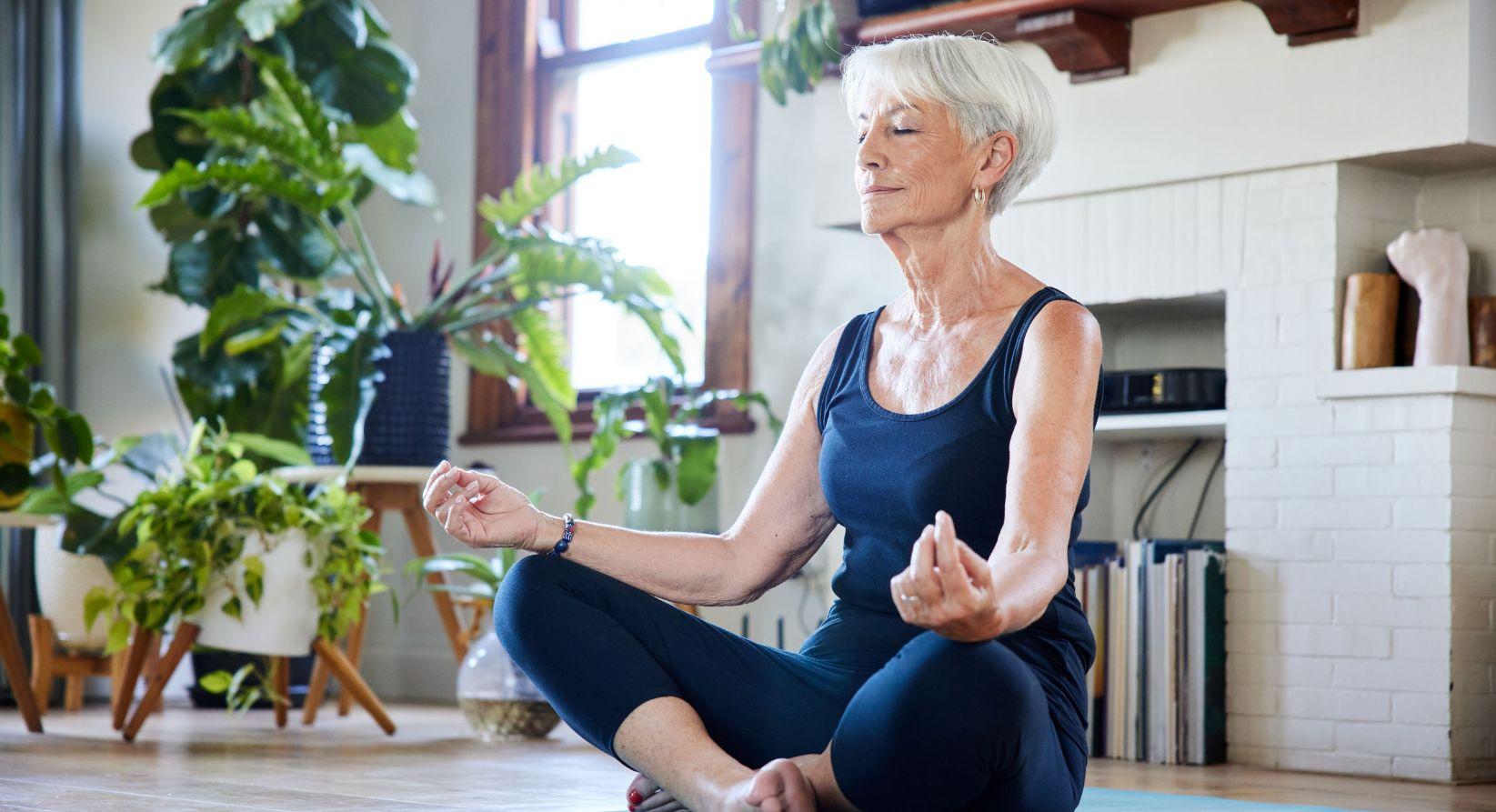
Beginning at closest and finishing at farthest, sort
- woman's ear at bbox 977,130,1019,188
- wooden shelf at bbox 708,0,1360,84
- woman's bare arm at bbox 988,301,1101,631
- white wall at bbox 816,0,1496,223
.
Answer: woman's bare arm at bbox 988,301,1101,631 < woman's ear at bbox 977,130,1019,188 < white wall at bbox 816,0,1496,223 < wooden shelf at bbox 708,0,1360,84

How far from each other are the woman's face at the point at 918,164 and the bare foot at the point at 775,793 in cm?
56

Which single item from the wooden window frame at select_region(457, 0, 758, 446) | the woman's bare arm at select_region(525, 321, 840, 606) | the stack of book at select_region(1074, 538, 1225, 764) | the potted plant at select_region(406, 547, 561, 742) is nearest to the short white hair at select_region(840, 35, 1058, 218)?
the woman's bare arm at select_region(525, 321, 840, 606)

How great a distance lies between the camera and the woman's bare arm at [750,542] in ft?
6.02

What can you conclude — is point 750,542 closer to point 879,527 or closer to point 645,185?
point 879,527

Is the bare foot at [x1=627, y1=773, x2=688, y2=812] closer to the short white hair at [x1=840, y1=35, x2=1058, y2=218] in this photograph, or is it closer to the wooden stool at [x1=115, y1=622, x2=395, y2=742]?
the short white hair at [x1=840, y1=35, x2=1058, y2=218]

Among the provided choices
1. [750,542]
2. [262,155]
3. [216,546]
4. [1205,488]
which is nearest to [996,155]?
[750,542]

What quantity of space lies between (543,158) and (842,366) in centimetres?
355

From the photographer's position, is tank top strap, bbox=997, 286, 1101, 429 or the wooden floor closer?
tank top strap, bbox=997, 286, 1101, 429

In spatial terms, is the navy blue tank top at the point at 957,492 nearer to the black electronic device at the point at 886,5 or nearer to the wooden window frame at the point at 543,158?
the black electronic device at the point at 886,5

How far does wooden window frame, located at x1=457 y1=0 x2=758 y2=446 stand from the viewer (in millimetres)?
4727

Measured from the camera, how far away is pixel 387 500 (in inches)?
172

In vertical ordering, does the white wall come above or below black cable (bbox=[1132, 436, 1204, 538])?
above

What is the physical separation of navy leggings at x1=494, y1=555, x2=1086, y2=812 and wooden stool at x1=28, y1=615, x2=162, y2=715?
9.19 feet

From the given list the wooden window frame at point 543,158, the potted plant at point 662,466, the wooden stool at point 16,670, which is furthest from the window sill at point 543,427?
the wooden stool at point 16,670
